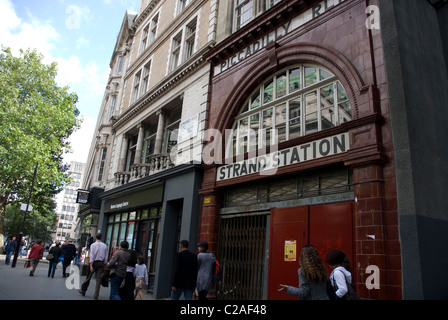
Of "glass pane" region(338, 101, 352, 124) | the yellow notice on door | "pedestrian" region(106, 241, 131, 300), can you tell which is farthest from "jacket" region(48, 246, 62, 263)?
"glass pane" region(338, 101, 352, 124)

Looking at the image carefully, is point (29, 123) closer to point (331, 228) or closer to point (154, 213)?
point (154, 213)

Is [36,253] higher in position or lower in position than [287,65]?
lower

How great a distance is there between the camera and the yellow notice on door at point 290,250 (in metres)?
7.80

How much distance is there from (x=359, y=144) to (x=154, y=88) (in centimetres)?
1159

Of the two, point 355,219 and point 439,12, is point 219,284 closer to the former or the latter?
point 355,219

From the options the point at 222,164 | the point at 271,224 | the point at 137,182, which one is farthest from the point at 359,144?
the point at 137,182

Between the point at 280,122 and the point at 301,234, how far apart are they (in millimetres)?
3331

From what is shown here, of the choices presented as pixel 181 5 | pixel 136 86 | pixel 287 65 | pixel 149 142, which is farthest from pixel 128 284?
pixel 136 86

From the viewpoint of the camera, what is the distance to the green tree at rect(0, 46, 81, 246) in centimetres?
2264

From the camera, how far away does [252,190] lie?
977 cm

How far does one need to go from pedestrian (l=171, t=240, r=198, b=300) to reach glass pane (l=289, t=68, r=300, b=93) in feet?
18.0

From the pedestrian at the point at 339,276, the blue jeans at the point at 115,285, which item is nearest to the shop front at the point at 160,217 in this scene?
the blue jeans at the point at 115,285

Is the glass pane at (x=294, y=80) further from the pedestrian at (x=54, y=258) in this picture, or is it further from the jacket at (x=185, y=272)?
the pedestrian at (x=54, y=258)

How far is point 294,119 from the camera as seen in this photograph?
902 centimetres
